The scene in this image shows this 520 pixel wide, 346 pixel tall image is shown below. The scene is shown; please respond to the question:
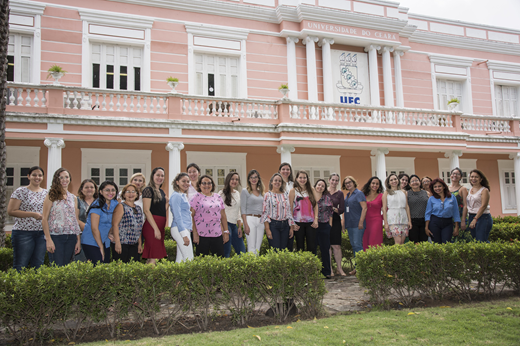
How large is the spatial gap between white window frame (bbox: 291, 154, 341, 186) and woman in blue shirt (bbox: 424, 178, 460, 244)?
317 inches

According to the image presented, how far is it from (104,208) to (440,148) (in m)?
12.7

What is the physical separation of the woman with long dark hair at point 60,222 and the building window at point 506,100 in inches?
762

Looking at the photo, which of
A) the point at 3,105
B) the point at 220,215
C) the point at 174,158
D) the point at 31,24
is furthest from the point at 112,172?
the point at 220,215

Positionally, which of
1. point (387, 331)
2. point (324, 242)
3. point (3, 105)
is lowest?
point (387, 331)

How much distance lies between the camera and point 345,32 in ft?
49.3

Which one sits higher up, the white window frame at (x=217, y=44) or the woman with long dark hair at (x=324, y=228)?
the white window frame at (x=217, y=44)

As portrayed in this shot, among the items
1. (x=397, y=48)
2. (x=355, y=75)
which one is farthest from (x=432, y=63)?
(x=355, y=75)

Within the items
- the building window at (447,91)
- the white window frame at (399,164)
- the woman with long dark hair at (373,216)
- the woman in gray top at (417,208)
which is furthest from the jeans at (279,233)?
the building window at (447,91)

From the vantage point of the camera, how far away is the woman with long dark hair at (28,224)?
5.13 meters

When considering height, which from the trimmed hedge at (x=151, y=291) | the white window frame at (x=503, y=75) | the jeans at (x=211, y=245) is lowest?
the trimmed hedge at (x=151, y=291)

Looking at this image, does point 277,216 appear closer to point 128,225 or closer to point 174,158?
point 128,225

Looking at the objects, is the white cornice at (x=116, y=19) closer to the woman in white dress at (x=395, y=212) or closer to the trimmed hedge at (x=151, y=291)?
the woman in white dress at (x=395, y=212)

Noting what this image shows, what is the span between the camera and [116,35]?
512 inches

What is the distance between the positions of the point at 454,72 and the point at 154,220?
16770 mm
